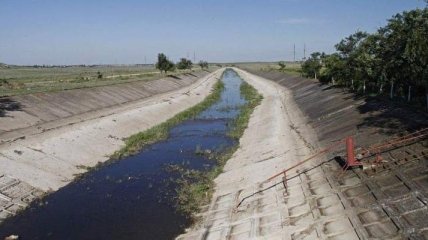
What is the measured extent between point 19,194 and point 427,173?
18621 mm

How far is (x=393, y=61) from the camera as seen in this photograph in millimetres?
36281

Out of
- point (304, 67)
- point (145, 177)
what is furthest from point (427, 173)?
point (304, 67)

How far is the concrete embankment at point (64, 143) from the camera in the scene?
2461 cm

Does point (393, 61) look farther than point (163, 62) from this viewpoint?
No

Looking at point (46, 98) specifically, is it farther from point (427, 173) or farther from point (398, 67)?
point (427, 173)

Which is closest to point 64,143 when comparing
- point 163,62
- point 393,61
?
point 393,61

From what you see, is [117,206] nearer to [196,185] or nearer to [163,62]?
[196,185]

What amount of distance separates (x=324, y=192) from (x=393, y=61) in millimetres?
20309

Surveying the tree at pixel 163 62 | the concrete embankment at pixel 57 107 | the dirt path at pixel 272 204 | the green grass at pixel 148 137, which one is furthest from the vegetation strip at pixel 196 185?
the tree at pixel 163 62

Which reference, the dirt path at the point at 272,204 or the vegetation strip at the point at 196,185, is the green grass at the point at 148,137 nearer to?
the vegetation strip at the point at 196,185

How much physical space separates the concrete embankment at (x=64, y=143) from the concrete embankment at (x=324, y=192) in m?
9.29

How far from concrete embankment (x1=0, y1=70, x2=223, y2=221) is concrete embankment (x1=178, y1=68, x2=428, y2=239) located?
366 inches

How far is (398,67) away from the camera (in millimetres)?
36562

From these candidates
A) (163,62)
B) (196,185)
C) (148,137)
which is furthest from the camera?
(163,62)
